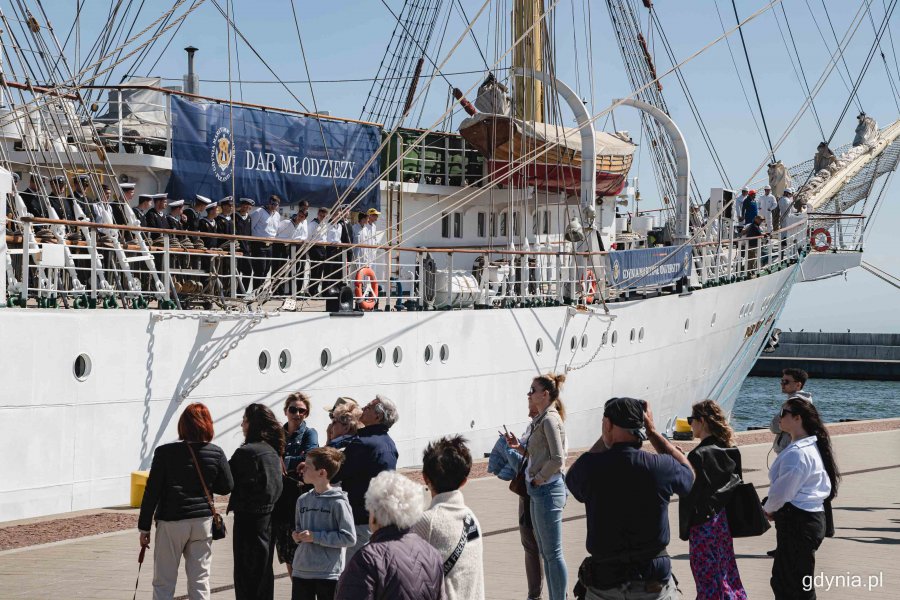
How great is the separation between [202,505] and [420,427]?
1005 centimetres

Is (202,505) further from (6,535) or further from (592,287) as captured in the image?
(592,287)

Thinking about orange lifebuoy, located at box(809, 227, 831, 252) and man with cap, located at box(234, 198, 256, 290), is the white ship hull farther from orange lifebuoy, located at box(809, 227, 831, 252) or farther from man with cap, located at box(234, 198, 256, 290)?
orange lifebuoy, located at box(809, 227, 831, 252)

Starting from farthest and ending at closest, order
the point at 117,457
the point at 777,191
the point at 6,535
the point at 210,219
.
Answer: the point at 777,191 < the point at 210,219 < the point at 117,457 < the point at 6,535

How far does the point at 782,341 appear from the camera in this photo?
7194 centimetres

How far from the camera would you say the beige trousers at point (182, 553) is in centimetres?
719

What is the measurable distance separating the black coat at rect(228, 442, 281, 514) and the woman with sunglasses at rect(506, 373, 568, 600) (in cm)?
167

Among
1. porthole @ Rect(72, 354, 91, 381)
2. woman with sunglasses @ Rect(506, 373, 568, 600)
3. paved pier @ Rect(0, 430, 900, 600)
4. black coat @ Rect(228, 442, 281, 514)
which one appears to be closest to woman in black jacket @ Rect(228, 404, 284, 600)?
black coat @ Rect(228, 442, 281, 514)

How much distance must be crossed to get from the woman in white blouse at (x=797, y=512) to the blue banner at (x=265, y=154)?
11.7 meters

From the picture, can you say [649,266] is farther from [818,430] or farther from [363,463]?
[363,463]

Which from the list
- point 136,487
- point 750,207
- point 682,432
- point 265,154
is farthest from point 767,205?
point 136,487

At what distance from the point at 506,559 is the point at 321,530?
130 inches

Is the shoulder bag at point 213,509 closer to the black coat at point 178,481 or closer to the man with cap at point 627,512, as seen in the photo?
the black coat at point 178,481

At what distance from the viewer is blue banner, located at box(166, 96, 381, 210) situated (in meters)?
18.5

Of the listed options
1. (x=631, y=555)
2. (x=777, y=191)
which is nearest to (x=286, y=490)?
(x=631, y=555)
